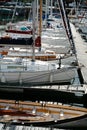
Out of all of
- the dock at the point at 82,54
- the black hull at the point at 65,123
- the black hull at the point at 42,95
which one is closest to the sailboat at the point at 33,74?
the dock at the point at 82,54

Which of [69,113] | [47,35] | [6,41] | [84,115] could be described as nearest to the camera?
[84,115]

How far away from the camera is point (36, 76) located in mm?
20469

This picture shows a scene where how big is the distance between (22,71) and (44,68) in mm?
1599

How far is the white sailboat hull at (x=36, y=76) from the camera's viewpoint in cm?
2031

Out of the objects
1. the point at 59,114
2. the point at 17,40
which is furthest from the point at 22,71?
the point at 59,114

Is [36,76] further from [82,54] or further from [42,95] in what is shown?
[82,54]

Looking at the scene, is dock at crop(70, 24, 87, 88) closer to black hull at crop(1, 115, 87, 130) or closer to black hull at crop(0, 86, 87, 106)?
black hull at crop(0, 86, 87, 106)

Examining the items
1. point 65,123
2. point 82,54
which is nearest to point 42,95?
point 65,123

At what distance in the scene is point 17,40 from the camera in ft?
81.9

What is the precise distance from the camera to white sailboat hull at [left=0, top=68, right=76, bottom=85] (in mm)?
20312

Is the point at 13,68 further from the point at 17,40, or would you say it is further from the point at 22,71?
the point at 17,40

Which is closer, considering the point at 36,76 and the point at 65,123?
the point at 65,123

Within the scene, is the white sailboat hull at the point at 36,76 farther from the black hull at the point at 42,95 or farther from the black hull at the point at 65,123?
the black hull at the point at 65,123

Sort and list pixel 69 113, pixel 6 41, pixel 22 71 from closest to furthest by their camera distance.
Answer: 1. pixel 69 113
2. pixel 22 71
3. pixel 6 41
